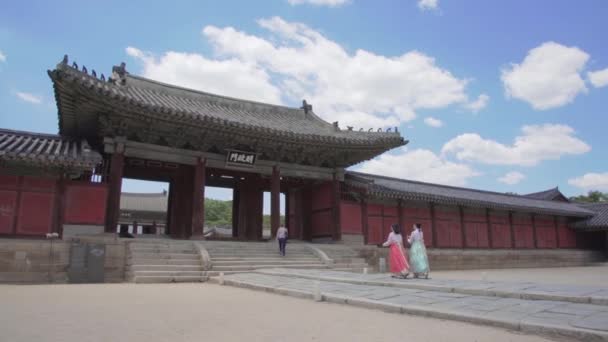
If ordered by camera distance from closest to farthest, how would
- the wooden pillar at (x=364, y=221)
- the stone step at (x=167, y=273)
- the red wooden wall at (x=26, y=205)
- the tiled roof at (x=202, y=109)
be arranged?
the stone step at (x=167, y=273) < the tiled roof at (x=202, y=109) < the red wooden wall at (x=26, y=205) < the wooden pillar at (x=364, y=221)

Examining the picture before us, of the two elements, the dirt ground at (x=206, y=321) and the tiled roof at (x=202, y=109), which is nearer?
the dirt ground at (x=206, y=321)

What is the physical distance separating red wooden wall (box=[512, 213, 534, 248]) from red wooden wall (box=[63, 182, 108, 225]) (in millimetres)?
23033

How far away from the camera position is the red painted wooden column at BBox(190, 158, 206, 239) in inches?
607

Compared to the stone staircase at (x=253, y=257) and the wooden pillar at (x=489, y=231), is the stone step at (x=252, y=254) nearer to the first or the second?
the stone staircase at (x=253, y=257)

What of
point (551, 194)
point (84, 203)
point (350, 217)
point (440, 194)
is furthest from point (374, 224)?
point (551, 194)

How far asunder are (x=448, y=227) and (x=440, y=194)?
2003mm

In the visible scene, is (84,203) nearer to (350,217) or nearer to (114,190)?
(114,190)

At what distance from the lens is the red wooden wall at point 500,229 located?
24.0 metres

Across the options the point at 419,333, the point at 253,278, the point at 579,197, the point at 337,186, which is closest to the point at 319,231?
the point at 337,186

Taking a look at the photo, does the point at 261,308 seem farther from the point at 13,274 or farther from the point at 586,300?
the point at 13,274

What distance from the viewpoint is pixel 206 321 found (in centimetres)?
563

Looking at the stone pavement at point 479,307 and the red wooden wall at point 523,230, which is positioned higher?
the red wooden wall at point 523,230

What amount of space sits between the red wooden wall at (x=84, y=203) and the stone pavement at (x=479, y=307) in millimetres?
7406

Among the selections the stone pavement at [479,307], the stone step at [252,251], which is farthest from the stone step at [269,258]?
the stone pavement at [479,307]
